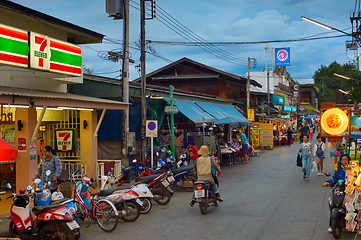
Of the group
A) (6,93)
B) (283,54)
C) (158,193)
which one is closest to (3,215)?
(6,93)

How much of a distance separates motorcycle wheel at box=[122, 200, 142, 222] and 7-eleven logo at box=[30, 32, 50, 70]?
5.12m

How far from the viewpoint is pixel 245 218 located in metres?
8.72

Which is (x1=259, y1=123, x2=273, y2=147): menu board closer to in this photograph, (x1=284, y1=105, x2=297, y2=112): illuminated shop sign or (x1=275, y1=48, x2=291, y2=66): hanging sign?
(x1=275, y1=48, x2=291, y2=66): hanging sign

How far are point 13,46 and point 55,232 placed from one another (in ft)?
18.7

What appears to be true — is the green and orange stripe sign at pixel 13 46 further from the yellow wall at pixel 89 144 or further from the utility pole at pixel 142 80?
the utility pole at pixel 142 80

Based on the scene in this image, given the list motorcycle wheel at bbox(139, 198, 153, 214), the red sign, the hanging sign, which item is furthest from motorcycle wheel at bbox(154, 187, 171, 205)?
the hanging sign

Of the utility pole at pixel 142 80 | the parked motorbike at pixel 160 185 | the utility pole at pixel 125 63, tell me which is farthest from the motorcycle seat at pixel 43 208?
the utility pole at pixel 142 80

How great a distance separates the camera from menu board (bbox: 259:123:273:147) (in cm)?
3056

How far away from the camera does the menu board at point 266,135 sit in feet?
100

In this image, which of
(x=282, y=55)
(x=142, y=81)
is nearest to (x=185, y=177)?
(x=142, y=81)

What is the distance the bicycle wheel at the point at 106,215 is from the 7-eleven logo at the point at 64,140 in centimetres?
674

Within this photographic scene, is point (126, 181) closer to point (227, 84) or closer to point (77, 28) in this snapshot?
point (77, 28)

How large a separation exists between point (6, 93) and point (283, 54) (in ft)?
154

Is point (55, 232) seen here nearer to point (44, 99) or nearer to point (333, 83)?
point (44, 99)
